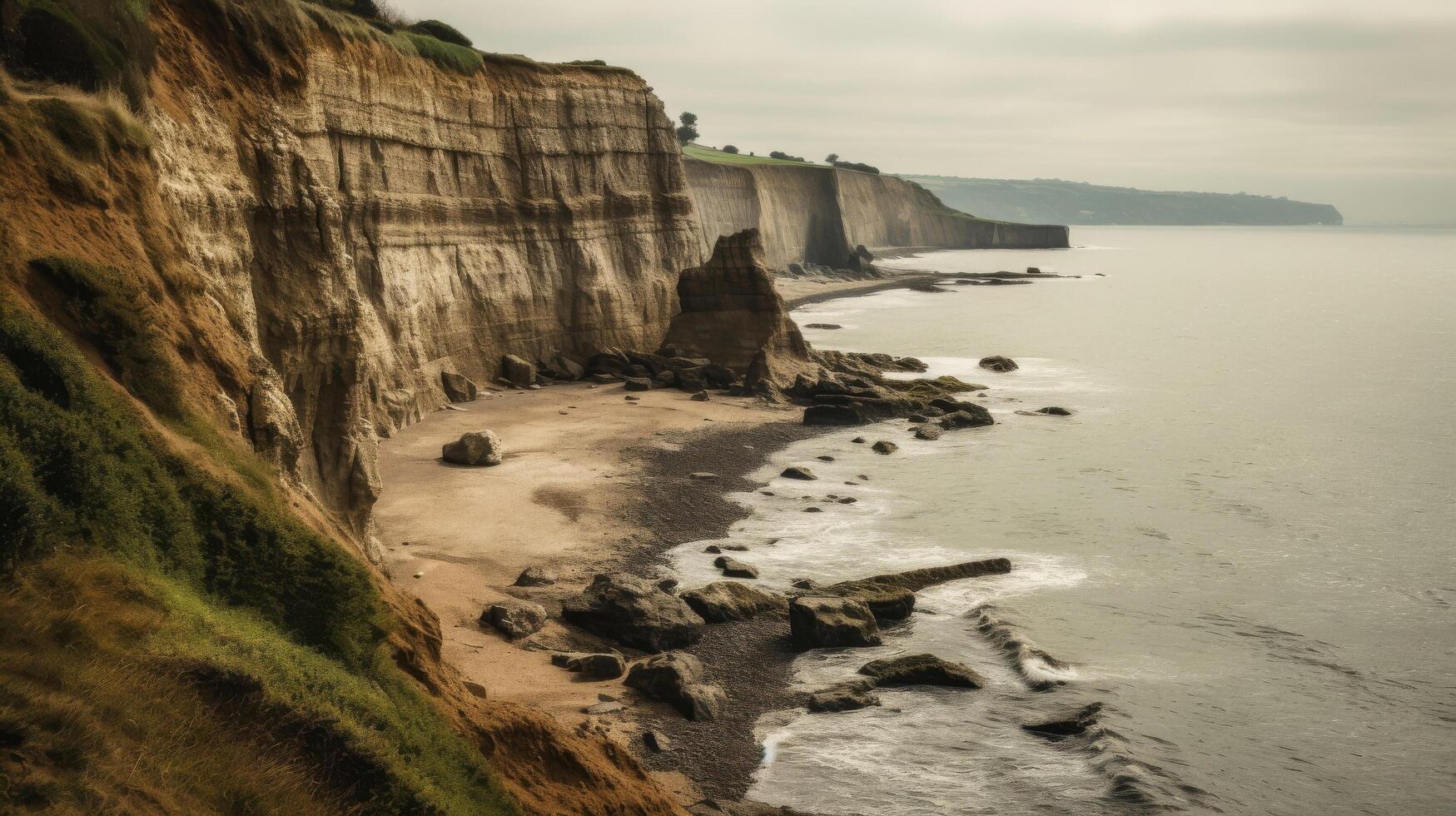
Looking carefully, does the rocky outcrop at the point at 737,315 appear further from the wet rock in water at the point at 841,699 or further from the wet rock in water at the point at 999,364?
the wet rock in water at the point at 841,699

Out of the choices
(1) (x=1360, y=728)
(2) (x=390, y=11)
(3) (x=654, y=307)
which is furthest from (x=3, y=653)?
A: (3) (x=654, y=307)

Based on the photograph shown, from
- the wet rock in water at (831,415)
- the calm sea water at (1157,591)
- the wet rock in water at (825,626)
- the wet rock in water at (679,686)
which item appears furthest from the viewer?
the wet rock in water at (831,415)

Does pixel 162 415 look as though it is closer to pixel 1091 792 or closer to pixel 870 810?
pixel 870 810

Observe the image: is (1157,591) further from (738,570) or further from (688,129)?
(688,129)

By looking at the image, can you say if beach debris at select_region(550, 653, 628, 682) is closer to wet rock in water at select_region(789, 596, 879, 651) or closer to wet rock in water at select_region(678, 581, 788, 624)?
wet rock in water at select_region(678, 581, 788, 624)

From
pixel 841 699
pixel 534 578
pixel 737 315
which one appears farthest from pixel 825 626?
pixel 737 315

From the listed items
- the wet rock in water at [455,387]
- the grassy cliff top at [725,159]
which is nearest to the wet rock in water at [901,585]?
the wet rock in water at [455,387]

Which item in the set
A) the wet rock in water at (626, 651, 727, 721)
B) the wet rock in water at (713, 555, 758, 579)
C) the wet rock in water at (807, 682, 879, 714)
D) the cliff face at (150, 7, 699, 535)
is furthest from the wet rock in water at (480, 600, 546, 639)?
the wet rock in water at (713, 555, 758, 579)
